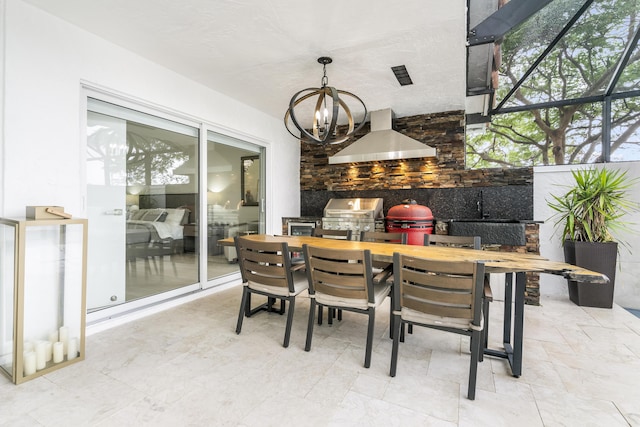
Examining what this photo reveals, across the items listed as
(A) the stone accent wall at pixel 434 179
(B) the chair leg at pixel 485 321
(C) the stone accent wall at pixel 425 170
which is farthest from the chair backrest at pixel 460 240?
(C) the stone accent wall at pixel 425 170

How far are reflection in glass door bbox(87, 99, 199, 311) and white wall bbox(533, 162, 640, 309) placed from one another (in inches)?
168

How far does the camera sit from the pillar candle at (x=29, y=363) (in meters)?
1.88

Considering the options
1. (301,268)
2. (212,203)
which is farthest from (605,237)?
(212,203)

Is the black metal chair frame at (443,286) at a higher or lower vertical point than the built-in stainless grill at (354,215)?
lower

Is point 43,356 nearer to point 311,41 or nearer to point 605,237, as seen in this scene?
point 311,41

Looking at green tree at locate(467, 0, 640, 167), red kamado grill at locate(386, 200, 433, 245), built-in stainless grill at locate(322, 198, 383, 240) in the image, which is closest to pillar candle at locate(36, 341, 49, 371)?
built-in stainless grill at locate(322, 198, 383, 240)

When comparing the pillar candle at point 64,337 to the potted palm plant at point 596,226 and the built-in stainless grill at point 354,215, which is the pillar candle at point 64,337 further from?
the potted palm plant at point 596,226

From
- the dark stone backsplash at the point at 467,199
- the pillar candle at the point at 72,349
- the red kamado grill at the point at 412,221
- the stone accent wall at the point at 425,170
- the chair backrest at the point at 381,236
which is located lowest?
the pillar candle at the point at 72,349

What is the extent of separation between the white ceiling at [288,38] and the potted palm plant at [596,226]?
5.86 ft

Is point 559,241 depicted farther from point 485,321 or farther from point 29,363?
point 29,363

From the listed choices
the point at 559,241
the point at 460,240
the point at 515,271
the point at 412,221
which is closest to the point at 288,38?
the point at 460,240

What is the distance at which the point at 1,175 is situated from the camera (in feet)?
6.64

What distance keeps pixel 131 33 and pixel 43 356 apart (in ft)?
8.11

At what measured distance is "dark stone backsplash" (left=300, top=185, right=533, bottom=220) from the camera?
4.02 meters
